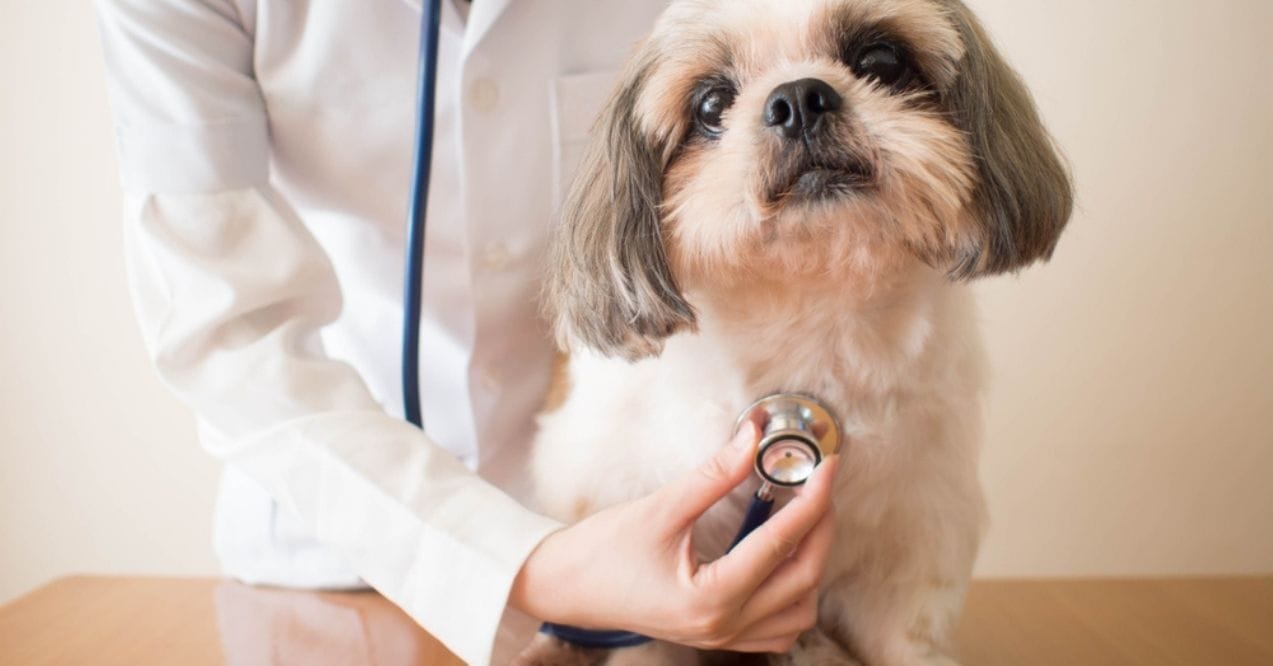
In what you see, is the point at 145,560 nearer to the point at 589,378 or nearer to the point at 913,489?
the point at 589,378

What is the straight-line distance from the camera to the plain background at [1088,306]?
2.09 meters

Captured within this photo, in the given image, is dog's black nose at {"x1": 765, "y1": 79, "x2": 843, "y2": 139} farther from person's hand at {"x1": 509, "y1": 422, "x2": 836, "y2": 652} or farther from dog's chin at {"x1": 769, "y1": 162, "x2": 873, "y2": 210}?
person's hand at {"x1": 509, "y1": 422, "x2": 836, "y2": 652}

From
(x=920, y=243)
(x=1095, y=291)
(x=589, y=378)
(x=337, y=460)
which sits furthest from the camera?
(x=1095, y=291)

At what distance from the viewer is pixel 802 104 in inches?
31.8

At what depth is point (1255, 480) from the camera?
7.34 feet

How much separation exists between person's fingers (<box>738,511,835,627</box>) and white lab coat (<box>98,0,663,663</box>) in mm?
194

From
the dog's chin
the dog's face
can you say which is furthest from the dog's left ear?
the dog's chin

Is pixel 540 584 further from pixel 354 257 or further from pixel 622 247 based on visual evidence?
pixel 354 257

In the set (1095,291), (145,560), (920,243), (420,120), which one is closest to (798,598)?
(920,243)

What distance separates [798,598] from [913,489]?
6.8 inches

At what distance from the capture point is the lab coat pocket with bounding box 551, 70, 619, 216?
1.22 meters

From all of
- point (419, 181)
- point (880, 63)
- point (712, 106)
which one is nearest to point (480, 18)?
point (419, 181)

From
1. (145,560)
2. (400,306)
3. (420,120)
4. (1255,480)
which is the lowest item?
(145,560)

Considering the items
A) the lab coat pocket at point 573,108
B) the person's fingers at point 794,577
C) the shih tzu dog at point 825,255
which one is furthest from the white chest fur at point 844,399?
the lab coat pocket at point 573,108
